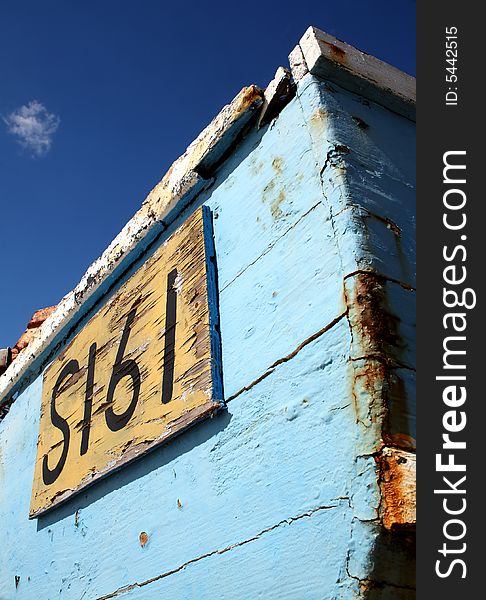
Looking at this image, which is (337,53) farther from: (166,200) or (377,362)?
(377,362)

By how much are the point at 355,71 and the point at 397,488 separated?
116 centimetres

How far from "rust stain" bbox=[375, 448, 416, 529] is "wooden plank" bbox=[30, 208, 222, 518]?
580 millimetres

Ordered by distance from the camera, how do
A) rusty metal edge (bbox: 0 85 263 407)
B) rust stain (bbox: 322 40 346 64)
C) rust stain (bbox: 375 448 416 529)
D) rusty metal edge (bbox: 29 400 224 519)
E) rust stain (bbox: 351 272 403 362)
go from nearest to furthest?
rust stain (bbox: 375 448 416 529)
rust stain (bbox: 351 272 403 362)
rusty metal edge (bbox: 29 400 224 519)
rust stain (bbox: 322 40 346 64)
rusty metal edge (bbox: 0 85 263 407)

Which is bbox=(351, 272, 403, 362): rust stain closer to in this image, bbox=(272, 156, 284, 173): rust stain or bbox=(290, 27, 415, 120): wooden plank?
bbox=(272, 156, 284, 173): rust stain

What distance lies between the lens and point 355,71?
1.71m

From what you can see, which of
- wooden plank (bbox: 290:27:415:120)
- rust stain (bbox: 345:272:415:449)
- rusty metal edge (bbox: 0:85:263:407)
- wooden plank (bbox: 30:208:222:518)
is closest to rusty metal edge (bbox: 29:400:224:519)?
wooden plank (bbox: 30:208:222:518)

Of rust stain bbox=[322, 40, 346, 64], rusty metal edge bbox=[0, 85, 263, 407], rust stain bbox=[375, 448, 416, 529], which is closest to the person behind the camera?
rust stain bbox=[375, 448, 416, 529]

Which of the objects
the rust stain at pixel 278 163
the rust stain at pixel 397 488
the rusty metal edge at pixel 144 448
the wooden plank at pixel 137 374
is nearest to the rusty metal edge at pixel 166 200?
the wooden plank at pixel 137 374

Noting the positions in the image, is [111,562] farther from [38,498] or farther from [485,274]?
[485,274]

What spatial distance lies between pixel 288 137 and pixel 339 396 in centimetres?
79

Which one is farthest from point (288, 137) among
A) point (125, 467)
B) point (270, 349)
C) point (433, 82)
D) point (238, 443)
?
point (125, 467)

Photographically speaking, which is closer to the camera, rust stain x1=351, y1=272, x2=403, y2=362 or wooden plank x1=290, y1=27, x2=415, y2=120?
rust stain x1=351, y1=272, x2=403, y2=362

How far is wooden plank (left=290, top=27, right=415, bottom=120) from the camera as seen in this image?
5.49 feet

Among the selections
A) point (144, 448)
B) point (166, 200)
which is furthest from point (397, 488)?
point (166, 200)
